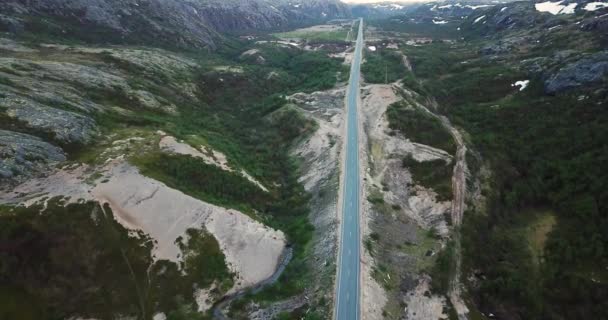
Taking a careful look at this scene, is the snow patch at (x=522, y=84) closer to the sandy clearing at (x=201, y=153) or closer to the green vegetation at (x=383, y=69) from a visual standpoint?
the green vegetation at (x=383, y=69)

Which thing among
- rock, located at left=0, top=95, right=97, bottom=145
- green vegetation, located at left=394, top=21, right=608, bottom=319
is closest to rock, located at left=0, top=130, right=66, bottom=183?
rock, located at left=0, top=95, right=97, bottom=145

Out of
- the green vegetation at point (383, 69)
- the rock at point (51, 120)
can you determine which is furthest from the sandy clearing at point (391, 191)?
the rock at point (51, 120)

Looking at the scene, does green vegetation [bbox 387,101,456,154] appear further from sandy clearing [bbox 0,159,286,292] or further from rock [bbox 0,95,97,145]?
rock [bbox 0,95,97,145]

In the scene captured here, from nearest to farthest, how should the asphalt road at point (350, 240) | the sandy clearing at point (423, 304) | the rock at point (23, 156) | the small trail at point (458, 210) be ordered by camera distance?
the asphalt road at point (350, 240) < the sandy clearing at point (423, 304) < the rock at point (23, 156) < the small trail at point (458, 210)

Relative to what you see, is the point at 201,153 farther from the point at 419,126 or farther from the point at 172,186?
the point at 419,126

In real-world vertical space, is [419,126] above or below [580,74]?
below

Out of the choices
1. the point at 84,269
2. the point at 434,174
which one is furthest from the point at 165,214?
the point at 434,174
